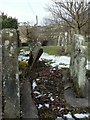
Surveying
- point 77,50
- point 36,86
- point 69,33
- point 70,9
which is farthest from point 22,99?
point 69,33

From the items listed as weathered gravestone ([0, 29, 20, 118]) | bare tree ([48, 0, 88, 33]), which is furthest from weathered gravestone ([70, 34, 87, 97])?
bare tree ([48, 0, 88, 33])

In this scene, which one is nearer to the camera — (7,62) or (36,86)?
(7,62)

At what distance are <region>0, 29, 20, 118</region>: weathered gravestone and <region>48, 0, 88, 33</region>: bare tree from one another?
10789mm

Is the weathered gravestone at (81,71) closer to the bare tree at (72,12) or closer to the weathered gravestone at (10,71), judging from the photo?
the weathered gravestone at (10,71)

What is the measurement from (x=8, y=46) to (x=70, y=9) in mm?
11583

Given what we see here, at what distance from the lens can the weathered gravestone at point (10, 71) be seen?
533 centimetres

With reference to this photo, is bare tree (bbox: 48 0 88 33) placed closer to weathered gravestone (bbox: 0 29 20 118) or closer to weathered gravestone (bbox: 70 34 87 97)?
weathered gravestone (bbox: 70 34 87 97)

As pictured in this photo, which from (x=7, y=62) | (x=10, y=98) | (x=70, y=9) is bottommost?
(x=10, y=98)

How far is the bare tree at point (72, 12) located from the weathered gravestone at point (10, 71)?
425 inches

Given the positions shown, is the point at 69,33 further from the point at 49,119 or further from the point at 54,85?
the point at 49,119

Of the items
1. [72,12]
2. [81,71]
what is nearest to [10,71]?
[81,71]

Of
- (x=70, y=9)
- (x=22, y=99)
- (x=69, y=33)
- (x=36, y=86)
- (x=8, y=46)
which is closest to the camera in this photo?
(x=8, y=46)

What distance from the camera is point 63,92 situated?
23.3 feet

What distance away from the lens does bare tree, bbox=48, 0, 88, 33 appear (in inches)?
630
